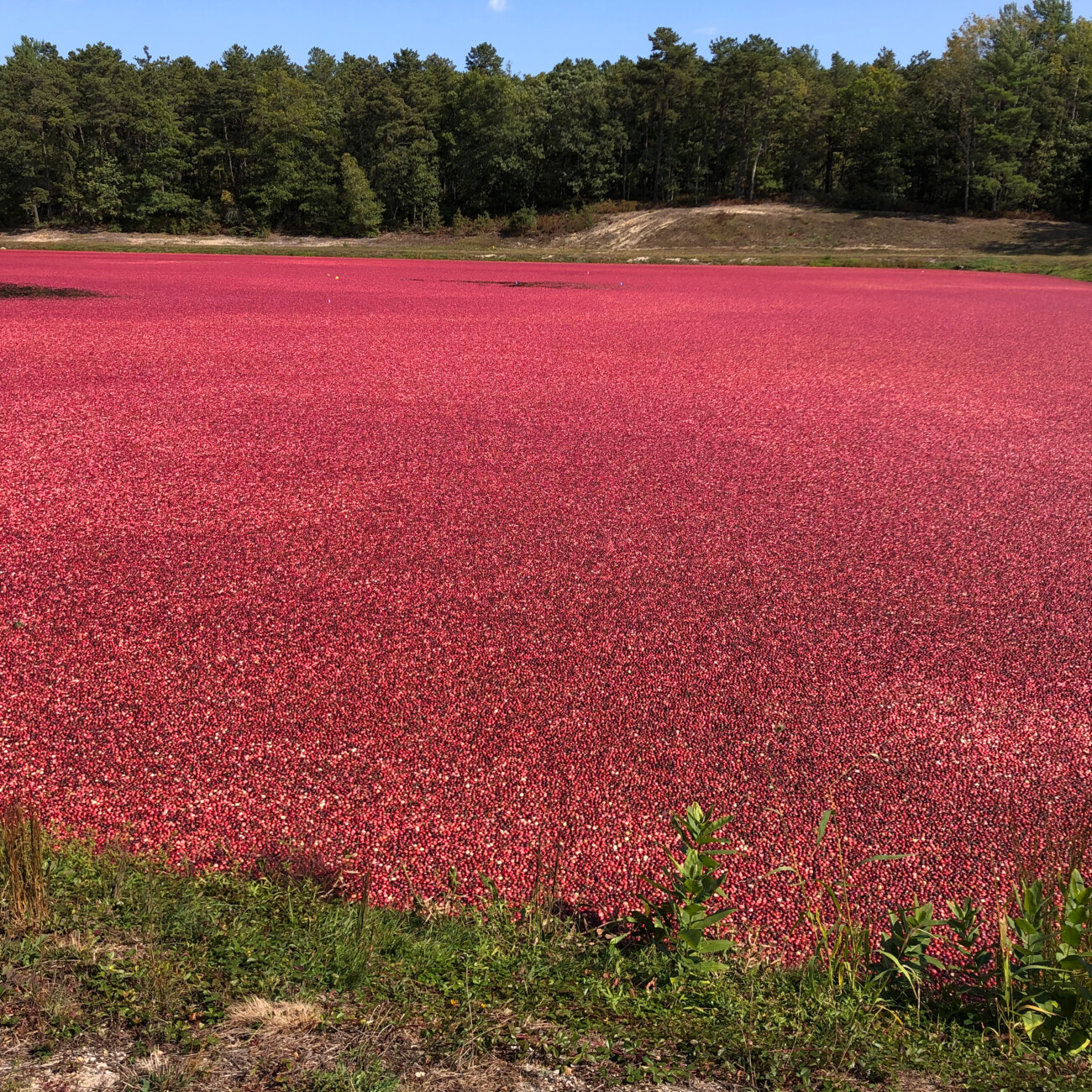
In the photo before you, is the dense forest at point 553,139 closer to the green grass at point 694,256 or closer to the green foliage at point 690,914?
the green grass at point 694,256

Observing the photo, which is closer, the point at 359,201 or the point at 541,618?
the point at 541,618

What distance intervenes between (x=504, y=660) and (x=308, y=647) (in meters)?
0.99

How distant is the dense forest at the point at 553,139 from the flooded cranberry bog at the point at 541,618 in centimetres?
5261

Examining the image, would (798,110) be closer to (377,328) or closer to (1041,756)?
(377,328)

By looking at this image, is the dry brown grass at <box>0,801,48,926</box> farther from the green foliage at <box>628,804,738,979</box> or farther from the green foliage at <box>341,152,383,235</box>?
the green foliage at <box>341,152,383,235</box>

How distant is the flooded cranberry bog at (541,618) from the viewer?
Answer: 337 cm

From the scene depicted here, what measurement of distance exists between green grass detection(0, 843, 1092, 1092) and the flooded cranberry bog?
1.50 ft

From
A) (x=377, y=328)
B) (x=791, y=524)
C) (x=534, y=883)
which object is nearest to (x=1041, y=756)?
(x=534, y=883)

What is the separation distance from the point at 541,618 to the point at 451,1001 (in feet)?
9.02

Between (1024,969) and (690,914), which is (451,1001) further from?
(1024,969)

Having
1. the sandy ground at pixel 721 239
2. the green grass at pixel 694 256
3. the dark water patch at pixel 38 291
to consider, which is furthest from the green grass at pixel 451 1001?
the sandy ground at pixel 721 239

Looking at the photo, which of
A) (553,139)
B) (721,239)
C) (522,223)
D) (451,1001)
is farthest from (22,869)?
(553,139)

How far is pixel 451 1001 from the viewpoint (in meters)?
2.29

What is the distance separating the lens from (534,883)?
3.01m
